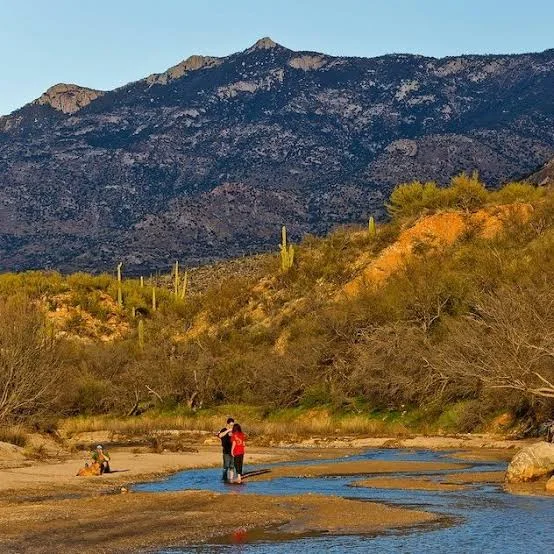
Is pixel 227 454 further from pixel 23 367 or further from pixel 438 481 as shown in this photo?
pixel 23 367

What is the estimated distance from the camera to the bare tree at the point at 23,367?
4575 centimetres

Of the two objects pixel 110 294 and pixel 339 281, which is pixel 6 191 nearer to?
pixel 110 294

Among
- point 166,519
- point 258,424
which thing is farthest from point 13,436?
point 166,519

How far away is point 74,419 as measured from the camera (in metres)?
66.2

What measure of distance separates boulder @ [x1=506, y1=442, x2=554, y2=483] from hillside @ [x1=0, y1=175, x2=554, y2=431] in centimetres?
565

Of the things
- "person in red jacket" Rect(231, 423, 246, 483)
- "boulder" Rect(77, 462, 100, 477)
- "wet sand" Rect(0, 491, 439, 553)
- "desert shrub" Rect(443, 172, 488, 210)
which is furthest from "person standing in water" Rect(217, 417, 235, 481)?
"desert shrub" Rect(443, 172, 488, 210)

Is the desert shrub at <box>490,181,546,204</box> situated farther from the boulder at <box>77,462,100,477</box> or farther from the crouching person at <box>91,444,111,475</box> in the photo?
the boulder at <box>77,462,100,477</box>

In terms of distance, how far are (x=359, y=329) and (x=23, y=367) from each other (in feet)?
77.4

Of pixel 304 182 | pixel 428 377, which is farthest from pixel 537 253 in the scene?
pixel 304 182

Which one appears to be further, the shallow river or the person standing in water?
the person standing in water

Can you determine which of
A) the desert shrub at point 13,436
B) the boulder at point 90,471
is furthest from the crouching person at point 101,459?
the desert shrub at point 13,436

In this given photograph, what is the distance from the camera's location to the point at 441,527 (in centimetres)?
2205

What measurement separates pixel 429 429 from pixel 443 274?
49.0 ft

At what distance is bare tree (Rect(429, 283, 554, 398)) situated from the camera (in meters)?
38.0
